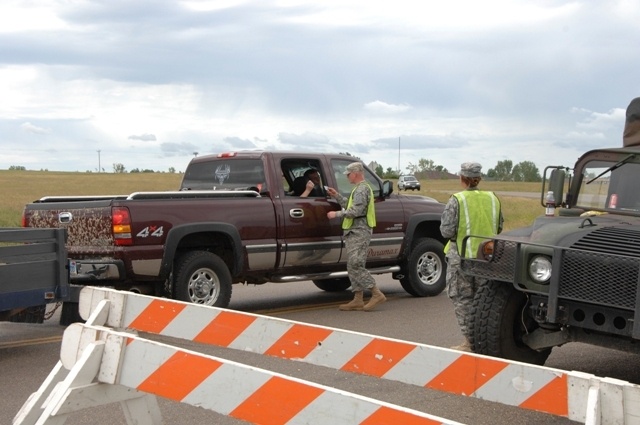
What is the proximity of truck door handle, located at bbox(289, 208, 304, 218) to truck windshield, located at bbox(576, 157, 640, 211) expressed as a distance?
12.1 feet

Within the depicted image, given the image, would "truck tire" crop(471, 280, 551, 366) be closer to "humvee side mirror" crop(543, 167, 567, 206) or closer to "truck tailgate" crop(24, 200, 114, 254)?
"humvee side mirror" crop(543, 167, 567, 206)

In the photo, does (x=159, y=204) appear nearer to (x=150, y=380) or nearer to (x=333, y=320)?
(x=333, y=320)

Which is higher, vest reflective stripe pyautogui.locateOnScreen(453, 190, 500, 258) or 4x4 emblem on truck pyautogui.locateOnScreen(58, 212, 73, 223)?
vest reflective stripe pyautogui.locateOnScreen(453, 190, 500, 258)

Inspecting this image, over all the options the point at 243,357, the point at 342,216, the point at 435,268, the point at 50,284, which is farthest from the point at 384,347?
the point at 435,268

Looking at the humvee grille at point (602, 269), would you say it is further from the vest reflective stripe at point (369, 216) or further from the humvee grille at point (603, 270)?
the vest reflective stripe at point (369, 216)

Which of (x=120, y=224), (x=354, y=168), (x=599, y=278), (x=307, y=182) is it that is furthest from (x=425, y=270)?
(x=599, y=278)

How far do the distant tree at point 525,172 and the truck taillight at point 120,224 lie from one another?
103272 millimetres

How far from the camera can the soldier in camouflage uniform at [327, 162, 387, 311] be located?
10.8 m

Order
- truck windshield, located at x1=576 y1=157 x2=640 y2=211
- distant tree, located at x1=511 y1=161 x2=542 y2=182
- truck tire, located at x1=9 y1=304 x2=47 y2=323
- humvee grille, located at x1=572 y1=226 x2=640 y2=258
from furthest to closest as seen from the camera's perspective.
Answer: distant tree, located at x1=511 y1=161 x2=542 y2=182, truck tire, located at x1=9 y1=304 x2=47 y2=323, truck windshield, located at x1=576 y1=157 x2=640 y2=211, humvee grille, located at x1=572 y1=226 x2=640 y2=258

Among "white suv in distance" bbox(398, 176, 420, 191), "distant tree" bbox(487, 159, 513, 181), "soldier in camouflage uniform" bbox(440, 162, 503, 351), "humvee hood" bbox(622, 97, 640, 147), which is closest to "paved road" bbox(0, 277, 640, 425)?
"soldier in camouflage uniform" bbox(440, 162, 503, 351)

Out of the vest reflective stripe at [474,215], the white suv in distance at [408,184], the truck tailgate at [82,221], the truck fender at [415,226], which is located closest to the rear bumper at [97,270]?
the truck tailgate at [82,221]

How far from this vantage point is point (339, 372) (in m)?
7.48

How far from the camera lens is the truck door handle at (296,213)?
34.9 ft

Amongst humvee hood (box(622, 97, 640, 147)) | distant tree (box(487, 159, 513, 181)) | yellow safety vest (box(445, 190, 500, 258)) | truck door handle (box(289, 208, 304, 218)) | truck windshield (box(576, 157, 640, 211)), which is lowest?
distant tree (box(487, 159, 513, 181))
